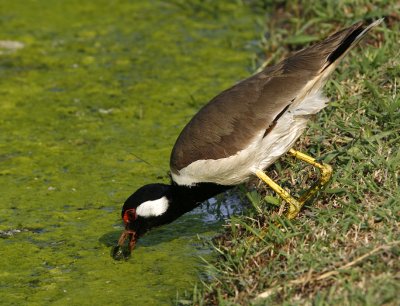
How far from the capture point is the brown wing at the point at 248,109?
18.9 ft

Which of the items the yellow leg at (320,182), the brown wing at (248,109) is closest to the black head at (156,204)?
the brown wing at (248,109)

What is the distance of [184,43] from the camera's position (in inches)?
374

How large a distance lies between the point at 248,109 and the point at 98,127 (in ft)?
8.04

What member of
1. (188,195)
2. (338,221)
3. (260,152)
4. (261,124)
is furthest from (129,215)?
(338,221)

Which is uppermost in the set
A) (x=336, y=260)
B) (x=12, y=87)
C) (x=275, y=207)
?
(x=336, y=260)

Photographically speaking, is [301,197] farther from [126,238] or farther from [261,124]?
[126,238]

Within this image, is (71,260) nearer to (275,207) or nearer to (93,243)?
(93,243)

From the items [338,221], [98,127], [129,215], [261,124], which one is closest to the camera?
[338,221]

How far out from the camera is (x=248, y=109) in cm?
582

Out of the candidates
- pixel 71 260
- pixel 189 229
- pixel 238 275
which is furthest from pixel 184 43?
pixel 238 275

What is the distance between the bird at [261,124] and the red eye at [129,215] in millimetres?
139

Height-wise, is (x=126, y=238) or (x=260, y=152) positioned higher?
(x=260, y=152)

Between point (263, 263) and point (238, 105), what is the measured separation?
3.82 feet

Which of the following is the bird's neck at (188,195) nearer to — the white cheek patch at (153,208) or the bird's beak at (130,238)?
the white cheek patch at (153,208)
